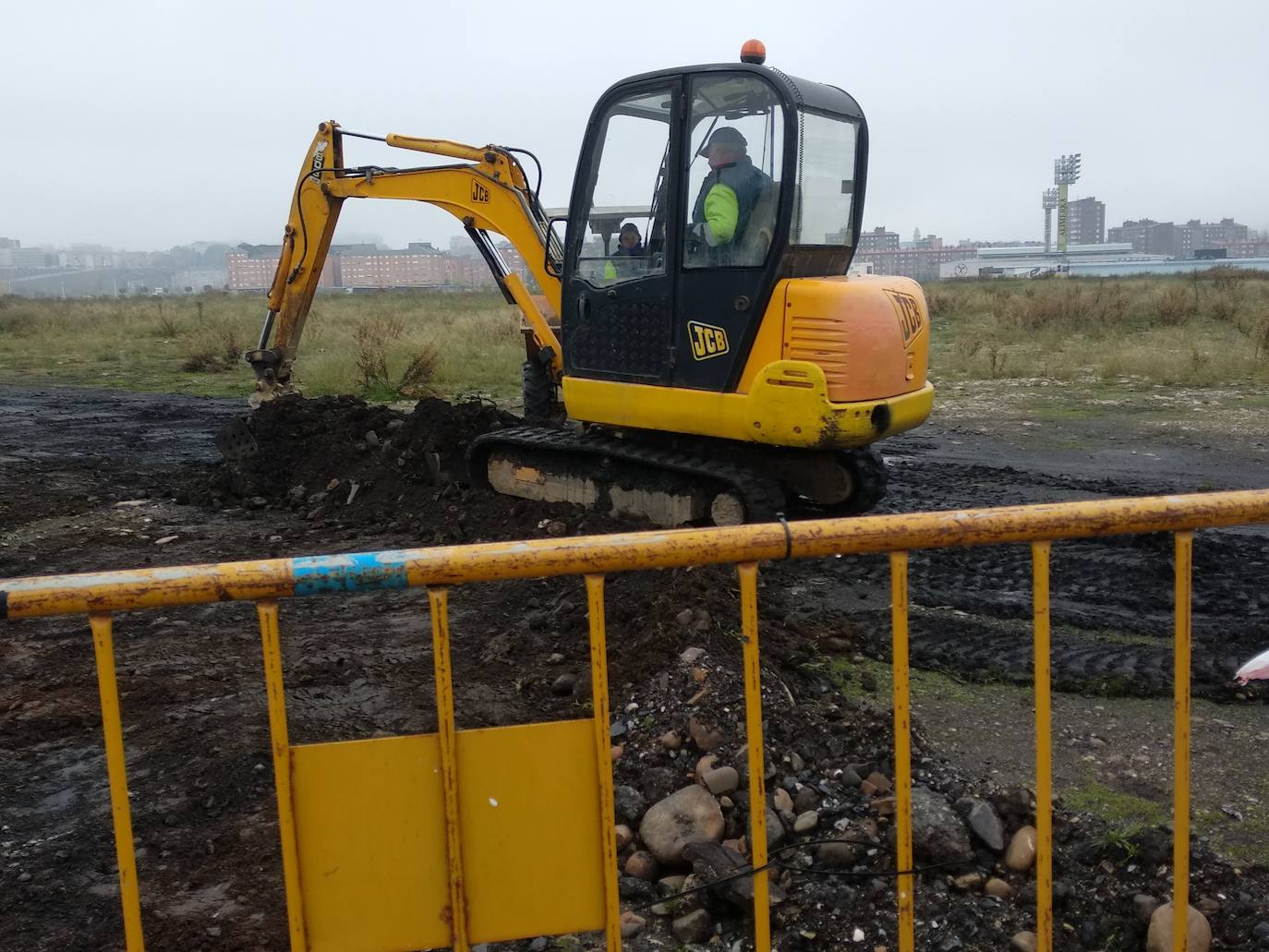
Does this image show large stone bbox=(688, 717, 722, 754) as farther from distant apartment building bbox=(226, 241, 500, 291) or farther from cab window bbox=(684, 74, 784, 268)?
distant apartment building bbox=(226, 241, 500, 291)

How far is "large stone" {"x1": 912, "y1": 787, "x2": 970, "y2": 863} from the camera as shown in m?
3.62

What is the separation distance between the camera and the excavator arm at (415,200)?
9023mm

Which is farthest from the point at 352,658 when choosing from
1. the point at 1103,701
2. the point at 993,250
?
the point at 993,250

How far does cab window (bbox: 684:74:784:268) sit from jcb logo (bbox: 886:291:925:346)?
1.00 meters

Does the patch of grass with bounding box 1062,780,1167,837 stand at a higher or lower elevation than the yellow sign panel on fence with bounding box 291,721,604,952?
lower

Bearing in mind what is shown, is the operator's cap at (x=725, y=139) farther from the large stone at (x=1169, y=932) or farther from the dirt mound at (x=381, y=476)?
the large stone at (x=1169, y=932)

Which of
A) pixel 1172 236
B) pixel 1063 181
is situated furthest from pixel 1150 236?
pixel 1063 181

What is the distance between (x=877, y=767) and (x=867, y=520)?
73.8 inches

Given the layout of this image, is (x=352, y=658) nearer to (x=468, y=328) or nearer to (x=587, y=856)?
A: (x=587, y=856)

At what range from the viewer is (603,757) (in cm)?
259

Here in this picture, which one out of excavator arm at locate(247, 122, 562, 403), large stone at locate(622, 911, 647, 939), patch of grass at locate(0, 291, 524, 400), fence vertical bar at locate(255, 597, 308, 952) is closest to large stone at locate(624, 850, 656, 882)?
large stone at locate(622, 911, 647, 939)

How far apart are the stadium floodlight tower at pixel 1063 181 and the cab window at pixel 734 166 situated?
113m

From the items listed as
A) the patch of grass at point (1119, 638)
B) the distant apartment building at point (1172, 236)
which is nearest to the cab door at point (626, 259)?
the patch of grass at point (1119, 638)

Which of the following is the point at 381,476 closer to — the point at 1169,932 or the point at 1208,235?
the point at 1169,932
